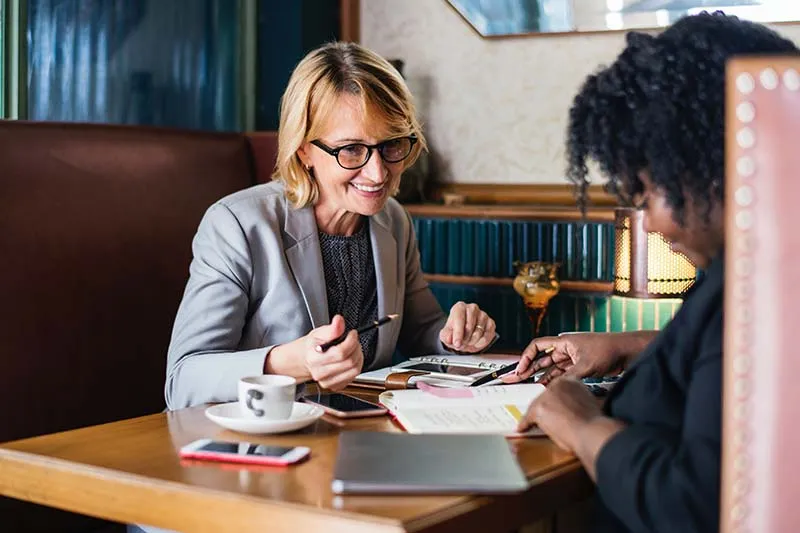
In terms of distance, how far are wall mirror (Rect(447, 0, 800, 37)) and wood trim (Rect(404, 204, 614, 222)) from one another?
1.98ft

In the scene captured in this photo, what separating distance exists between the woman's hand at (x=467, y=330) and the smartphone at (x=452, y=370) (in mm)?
222

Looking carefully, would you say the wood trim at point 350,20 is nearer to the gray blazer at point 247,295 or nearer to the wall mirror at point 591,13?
the wall mirror at point 591,13

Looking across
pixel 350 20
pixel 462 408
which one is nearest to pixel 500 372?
pixel 462 408

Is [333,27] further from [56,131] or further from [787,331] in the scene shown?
[787,331]

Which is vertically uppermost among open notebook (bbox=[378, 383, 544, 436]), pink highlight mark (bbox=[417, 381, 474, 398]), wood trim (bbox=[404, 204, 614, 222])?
wood trim (bbox=[404, 204, 614, 222])

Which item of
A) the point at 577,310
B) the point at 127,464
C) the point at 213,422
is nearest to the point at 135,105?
the point at 577,310

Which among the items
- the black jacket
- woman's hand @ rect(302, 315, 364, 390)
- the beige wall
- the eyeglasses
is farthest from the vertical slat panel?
the black jacket

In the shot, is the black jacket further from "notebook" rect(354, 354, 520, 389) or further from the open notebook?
"notebook" rect(354, 354, 520, 389)

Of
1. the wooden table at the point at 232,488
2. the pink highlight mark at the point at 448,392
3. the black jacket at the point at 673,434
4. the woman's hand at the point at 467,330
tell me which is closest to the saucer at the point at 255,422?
the wooden table at the point at 232,488

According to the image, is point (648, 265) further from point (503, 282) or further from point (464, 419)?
point (464, 419)

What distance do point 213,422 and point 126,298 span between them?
901mm

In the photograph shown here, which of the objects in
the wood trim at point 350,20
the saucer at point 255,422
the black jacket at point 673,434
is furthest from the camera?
the wood trim at point 350,20

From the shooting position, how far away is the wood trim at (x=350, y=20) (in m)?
4.06

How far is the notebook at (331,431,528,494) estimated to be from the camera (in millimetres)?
1381
